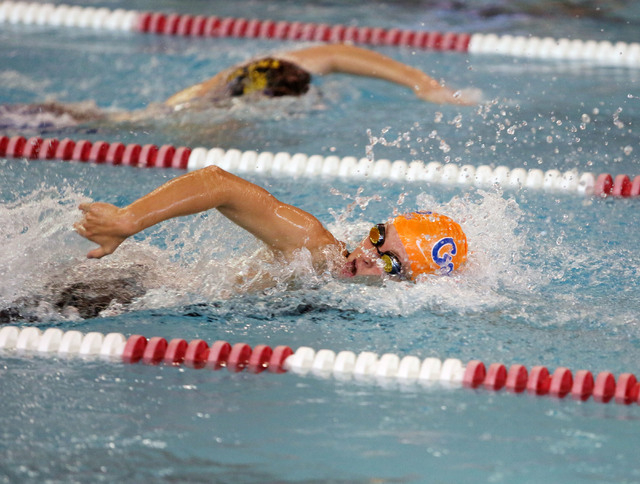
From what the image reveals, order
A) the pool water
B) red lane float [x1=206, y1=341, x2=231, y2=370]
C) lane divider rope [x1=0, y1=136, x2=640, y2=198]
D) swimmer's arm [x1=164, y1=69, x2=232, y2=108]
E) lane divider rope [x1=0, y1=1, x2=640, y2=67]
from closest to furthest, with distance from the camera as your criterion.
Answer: the pool water, red lane float [x1=206, y1=341, x2=231, y2=370], lane divider rope [x1=0, y1=136, x2=640, y2=198], swimmer's arm [x1=164, y1=69, x2=232, y2=108], lane divider rope [x1=0, y1=1, x2=640, y2=67]

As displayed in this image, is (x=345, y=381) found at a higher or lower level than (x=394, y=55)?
lower

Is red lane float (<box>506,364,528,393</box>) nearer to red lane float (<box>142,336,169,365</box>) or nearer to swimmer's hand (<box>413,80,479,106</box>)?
red lane float (<box>142,336,169,365</box>)

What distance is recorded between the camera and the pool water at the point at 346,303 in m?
2.36

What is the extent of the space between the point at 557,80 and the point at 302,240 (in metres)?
3.56

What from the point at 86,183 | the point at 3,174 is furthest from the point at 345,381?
the point at 3,174

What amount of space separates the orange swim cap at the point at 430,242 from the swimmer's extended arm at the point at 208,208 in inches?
11.5

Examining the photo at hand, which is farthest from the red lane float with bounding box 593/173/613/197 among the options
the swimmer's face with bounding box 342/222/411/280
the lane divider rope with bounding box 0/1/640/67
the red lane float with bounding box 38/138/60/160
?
the red lane float with bounding box 38/138/60/160

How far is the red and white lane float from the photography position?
8.97 feet

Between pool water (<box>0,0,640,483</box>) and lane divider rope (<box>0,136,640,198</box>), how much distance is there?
89 mm

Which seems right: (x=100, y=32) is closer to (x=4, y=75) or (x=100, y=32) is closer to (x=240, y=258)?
(x=4, y=75)

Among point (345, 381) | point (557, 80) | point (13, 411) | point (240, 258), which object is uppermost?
point (557, 80)

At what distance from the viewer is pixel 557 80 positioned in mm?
6191

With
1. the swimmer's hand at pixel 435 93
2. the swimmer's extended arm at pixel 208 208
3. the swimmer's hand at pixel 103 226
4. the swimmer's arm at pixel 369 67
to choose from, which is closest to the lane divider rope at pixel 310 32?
the swimmer's arm at pixel 369 67

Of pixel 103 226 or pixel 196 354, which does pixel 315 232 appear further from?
pixel 103 226
